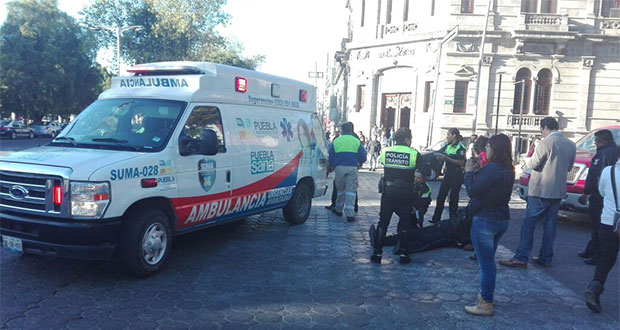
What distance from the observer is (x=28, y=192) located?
4766 mm

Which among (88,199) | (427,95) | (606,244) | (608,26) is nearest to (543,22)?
(608,26)

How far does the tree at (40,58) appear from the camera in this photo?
122 ft

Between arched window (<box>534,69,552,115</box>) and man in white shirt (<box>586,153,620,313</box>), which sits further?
arched window (<box>534,69,552,115</box>)

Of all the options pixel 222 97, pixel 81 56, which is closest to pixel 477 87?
pixel 222 97

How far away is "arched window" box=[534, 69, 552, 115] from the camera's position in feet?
87.7

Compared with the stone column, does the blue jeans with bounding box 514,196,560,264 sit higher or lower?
lower

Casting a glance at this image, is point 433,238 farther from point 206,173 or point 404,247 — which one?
point 206,173

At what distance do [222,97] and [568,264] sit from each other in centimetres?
539

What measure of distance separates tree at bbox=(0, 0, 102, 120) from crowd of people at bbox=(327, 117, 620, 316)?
37.5m

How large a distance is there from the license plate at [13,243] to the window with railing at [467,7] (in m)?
26.4

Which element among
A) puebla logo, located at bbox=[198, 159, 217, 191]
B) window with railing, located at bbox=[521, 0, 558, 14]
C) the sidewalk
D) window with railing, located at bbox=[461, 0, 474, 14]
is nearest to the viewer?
the sidewalk

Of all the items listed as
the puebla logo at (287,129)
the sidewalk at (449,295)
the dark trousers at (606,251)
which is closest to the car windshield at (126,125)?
the puebla logo at (287,129)

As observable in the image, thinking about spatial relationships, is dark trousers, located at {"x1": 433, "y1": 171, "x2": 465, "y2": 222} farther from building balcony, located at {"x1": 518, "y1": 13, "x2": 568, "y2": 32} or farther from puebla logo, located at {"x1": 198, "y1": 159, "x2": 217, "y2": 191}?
building balcony, located at {"x1": 518, "y1": 13, "x2": 568, "y2": 32}

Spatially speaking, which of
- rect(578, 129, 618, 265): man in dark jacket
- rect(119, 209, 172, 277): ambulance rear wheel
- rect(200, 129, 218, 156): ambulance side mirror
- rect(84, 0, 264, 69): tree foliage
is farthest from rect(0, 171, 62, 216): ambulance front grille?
rect(84, 0, 264, 69): tree foliage
